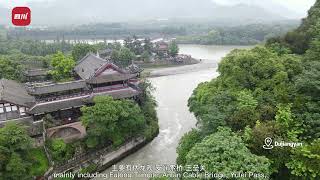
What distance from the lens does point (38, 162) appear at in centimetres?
1884

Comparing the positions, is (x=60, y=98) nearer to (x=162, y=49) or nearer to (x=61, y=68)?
(x=61, y=68)

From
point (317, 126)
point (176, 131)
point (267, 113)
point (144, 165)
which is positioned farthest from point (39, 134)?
point (317, 126)

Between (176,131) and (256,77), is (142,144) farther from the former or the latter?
(256,77)

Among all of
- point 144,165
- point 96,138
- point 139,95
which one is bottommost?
point 144,165

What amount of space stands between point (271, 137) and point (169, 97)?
2329cm

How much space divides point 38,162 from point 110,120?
4781mm

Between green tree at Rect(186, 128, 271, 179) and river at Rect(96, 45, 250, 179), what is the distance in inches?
337

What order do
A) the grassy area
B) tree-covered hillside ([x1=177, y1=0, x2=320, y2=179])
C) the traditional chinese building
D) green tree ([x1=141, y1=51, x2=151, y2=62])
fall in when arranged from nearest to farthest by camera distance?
tree-covered hillside ([x1=177, y1=0, x2=320, y2=179]), the grassy area, green tree ([x1=141, y1=51, x2=151, y2=62]), the traditional chinese building

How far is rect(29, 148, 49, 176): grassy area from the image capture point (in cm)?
1826

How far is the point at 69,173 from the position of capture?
18891 mm

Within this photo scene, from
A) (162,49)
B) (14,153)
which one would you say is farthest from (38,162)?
(162,49)
